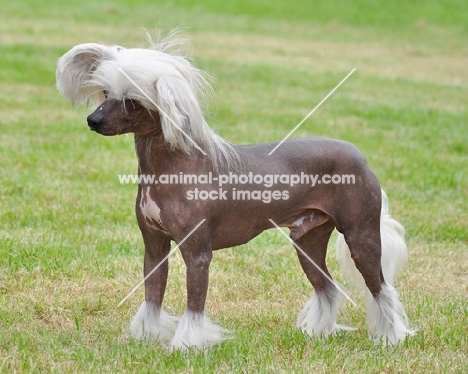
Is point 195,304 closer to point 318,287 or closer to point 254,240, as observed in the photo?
point 318,287

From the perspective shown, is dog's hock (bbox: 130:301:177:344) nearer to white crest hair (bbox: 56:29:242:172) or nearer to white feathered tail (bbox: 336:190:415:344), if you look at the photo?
white crest hair (bbox: 56:29:242:172)

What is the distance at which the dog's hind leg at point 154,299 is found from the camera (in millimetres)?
3865

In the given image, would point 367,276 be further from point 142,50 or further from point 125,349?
point 142,50

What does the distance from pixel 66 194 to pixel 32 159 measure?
1.27 m

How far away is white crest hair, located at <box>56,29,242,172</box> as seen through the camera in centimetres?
343

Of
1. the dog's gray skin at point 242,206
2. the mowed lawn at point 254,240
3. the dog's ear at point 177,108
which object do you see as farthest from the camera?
the mowed lawn at point 254,240

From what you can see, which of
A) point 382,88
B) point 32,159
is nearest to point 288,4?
point 382,88

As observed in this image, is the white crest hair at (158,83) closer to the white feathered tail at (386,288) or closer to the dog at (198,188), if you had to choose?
the dog at (198,188)

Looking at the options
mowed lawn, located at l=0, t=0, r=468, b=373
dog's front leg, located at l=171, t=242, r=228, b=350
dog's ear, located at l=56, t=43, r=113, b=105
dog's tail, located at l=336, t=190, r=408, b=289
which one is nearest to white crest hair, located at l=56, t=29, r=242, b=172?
dog's ear, located at l=56, t=43, r=113, b=105

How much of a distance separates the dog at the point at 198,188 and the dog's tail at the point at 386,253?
0.01 m

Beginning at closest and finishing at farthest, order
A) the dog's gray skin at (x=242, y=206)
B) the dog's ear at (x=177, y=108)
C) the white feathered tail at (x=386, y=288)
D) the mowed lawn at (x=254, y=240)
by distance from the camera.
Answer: the dog's ear at (x=177, y=108) < the dog's gray skin at (x=242, y=206) < the mowed lawn at (x=254, y=240) < the white feathered tail at (x=386, y=288)

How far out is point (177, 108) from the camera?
3.42 m

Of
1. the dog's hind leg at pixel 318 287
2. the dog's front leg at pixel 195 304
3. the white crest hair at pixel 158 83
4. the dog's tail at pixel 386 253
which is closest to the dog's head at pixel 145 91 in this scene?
the white crest hair at pixel 158 83

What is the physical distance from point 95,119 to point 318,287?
4.92 feet
